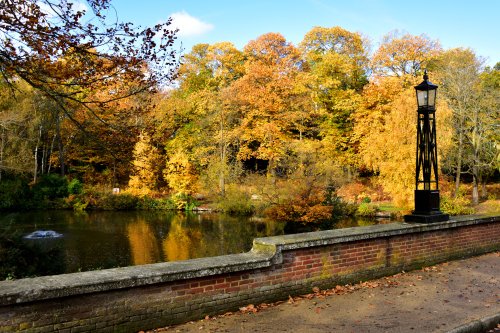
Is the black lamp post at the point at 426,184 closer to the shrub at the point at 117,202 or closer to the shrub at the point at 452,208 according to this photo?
the shrub at the point at 452,208

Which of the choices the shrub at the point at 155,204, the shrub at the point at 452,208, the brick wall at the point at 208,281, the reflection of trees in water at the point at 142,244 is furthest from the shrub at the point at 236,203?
the brick wall at the point at 208,281

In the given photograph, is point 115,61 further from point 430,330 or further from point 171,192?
point 171,192

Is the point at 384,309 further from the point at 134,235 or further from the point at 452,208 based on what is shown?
the point at 452,208

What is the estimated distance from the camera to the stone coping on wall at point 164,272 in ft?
11.6

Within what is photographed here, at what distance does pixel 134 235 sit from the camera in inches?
696

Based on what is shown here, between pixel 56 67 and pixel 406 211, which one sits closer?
pixel 56 67

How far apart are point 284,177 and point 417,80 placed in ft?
39.5

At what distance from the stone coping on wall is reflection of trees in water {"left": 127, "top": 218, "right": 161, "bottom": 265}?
7.94m

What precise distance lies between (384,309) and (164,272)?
2607 mm

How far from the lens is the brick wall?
3.59 meters

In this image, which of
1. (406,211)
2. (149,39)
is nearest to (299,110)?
(406,211)

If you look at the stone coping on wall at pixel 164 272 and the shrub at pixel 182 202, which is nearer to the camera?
the stone coping on wall at pixel 164 272

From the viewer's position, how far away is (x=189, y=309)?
4363 mm

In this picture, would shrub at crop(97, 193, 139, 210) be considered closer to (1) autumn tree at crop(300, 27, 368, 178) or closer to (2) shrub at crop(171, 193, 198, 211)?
(2) shrub at crop(171, 193, 198, 211)
